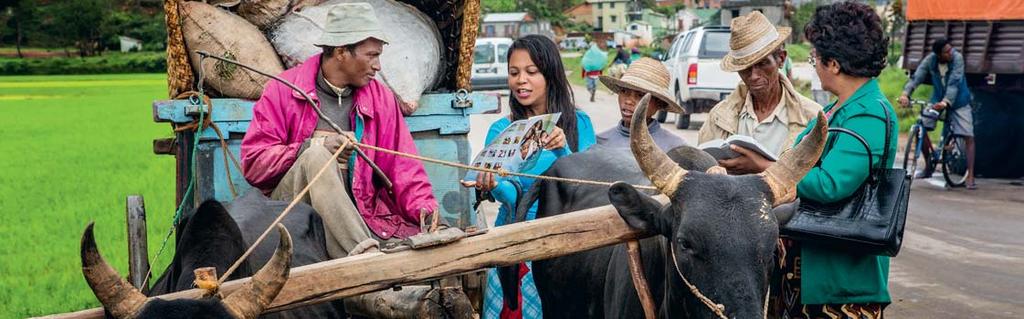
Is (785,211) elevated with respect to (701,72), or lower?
elevated

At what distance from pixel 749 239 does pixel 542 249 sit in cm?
73

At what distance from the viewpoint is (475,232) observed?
411 cm

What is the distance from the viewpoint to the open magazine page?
5.24m

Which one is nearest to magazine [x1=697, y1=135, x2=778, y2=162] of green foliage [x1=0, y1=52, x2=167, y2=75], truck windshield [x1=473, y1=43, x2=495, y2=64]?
truck windshield [x1=473, y1=43, x2=495, y2=64]

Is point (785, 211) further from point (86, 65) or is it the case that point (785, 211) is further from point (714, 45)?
point (86, 65)

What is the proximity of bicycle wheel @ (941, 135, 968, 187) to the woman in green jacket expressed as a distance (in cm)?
964

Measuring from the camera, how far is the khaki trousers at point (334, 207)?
5234mm

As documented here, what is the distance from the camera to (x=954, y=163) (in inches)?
537

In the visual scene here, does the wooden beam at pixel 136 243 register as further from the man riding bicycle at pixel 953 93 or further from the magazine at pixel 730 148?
the man riding bicycle at pixel 953 93

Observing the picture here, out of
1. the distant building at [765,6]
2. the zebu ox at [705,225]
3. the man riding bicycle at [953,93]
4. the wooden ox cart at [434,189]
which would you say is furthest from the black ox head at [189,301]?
the distant building at [765,6]

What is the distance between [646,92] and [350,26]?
60.2 inches

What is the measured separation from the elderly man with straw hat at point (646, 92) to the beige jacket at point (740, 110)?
8.5 inches

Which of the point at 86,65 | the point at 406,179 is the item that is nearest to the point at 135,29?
the point at 86,65

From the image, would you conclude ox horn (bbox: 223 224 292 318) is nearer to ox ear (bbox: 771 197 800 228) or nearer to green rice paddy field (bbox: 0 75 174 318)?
ox ear (bbox: 771 197 800 228)
